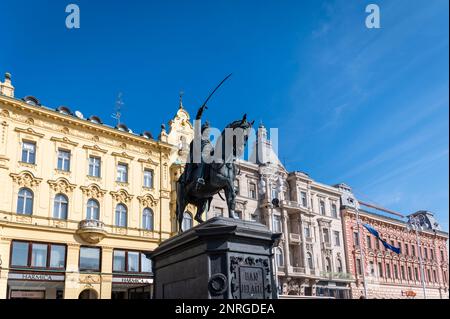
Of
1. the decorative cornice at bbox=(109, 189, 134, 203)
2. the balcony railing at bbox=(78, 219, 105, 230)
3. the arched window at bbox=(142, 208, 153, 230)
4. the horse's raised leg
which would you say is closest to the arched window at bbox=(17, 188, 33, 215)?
the balcony railing at bbox=(78, 219, 105, 230)

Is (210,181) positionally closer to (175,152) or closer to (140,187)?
(140,187)

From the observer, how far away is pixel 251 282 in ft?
33.2

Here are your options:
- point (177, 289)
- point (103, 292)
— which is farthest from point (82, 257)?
point (177, 289)

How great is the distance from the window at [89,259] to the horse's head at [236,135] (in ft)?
76.9

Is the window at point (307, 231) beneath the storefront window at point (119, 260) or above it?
above

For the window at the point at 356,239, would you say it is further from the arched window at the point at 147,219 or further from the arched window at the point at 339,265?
the arched window at the point at 147,219

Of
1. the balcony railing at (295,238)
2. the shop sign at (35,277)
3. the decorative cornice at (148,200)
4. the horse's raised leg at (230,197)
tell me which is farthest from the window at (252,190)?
the horse's raised leg at (230,197)

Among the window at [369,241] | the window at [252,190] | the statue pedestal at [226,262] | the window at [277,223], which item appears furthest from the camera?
the window at [369,241]

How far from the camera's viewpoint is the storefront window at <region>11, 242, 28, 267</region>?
95.3 ft

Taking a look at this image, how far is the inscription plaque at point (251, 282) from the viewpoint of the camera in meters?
9.97

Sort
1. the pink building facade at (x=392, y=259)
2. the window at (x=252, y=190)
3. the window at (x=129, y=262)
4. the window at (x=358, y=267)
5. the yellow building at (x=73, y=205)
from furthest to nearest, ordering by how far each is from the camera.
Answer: the pink building facade at (x=392, y=259), the window at (x=358, y=267), the window at (x=252, y=190), the window at (x=129, y=262), the yellow building at (x=73, y=205)

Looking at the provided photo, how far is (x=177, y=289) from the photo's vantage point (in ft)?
36.5
